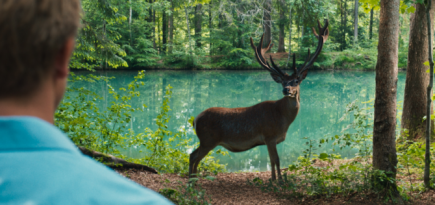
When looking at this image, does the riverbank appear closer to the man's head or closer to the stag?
the stag

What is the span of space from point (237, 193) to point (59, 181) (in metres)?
4.85

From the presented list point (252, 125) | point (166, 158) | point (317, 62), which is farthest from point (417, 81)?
point (317, 62)

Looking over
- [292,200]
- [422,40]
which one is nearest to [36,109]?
[292,200]

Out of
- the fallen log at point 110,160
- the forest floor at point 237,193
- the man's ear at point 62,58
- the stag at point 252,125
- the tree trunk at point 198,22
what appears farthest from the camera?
the tree trunk at point 198,22

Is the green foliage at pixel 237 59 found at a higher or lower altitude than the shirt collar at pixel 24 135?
higher

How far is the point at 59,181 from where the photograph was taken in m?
0.51

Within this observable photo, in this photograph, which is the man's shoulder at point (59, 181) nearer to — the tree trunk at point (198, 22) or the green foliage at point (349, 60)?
the green foliage at point (349, 60)

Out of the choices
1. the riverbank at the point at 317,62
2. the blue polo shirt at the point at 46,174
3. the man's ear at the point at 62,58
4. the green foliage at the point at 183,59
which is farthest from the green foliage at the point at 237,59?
the blue polo shirt at the point at 46,174

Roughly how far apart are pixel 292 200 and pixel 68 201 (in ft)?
14.7

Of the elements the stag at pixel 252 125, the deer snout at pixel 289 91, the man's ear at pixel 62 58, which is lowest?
the stag at pixel 252 125

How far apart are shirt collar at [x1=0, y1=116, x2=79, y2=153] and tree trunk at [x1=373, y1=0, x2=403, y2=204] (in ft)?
15.0

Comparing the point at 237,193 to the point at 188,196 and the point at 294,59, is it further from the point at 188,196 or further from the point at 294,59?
the point at 294,59

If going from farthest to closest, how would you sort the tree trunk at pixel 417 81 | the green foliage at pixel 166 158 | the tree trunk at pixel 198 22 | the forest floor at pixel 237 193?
1. the tree trunk at pixel 198 22
2. the tree trunk at pixel 417 81
3. the green foliage at pixel 166 158
4. the forest floor at pixel 237 193

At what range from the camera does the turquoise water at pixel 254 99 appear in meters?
9.48
